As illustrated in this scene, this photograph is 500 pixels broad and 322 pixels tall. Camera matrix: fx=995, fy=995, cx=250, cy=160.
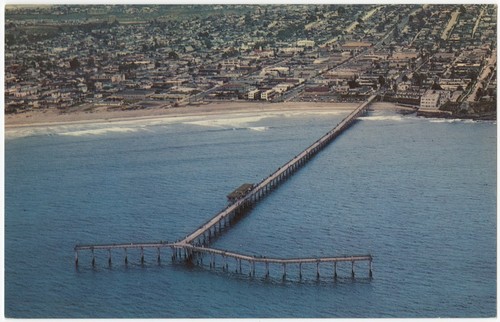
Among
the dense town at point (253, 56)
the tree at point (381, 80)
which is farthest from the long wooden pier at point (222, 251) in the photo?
the tree at point (381, 80)

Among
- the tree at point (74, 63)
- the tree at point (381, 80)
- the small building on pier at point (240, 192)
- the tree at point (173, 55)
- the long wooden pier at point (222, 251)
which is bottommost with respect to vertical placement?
the long wooden pier at point (222, 251)

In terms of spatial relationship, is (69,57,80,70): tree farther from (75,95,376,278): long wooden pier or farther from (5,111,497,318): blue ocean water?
(75,95,376,278): long wooden pier

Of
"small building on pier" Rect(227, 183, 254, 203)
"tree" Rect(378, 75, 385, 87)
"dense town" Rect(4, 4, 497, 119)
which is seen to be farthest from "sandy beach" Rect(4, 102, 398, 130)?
"small building on pier" Rect(227, 183, 254, 203)

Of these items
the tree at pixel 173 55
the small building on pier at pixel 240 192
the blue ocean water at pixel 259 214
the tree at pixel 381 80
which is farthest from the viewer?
the tree at pixel 381 80

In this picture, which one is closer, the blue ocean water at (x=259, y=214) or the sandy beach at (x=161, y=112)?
the blue ocean water at (x=259, y=214)

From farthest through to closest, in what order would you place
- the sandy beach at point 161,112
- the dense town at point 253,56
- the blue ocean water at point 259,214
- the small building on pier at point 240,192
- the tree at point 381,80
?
the tree at point 381,80 → the sandy beach at point 161,112 → the dense town at point 253,56 → the small building on pier at point 240,192 → the blue ocean water at point 259,214

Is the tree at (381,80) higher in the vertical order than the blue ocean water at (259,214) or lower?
higher

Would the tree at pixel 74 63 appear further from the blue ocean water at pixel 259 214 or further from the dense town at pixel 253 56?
the blue ocean water at pixel 259 214

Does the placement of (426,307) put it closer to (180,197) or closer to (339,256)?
(339,256)
